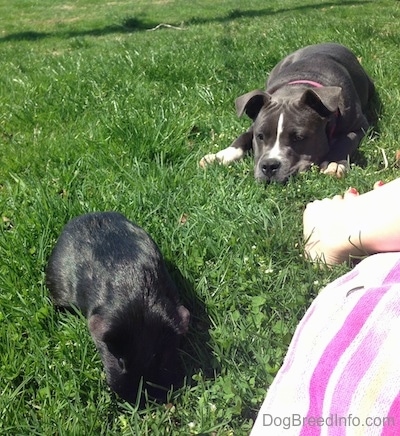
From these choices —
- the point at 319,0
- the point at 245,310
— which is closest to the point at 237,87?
the point at 245,310

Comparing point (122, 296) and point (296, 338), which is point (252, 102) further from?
point (296, 338)

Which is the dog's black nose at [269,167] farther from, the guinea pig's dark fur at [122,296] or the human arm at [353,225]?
the guinea pig's dark fur at [122,296]

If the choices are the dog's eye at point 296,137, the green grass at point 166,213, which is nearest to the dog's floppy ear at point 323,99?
the dog's eye at point 296,137

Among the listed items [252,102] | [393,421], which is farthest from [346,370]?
[252,102]

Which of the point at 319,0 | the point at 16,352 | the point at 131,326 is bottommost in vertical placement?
the point at 319,0

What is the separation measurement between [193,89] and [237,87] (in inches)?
16.6

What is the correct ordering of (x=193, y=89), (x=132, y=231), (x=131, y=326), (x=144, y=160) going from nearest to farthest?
(x=131, y=326), (x=132, y=231), (x=144, y=160), (x=193, y=89)

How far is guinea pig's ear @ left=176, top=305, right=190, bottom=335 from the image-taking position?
2.46 meters

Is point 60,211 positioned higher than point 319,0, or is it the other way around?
point 60,211

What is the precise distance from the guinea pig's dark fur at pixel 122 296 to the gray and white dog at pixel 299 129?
1.30 metres

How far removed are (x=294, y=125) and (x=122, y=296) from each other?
2313mm

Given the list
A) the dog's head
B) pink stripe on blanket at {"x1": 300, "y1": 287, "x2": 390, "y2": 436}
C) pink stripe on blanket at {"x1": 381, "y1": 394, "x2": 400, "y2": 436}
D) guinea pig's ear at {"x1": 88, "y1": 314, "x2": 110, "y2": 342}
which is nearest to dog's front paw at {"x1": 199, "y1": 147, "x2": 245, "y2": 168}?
the dog's head

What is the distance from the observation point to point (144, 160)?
4.05m

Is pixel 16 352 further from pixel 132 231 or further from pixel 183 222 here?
pixel 183 222
